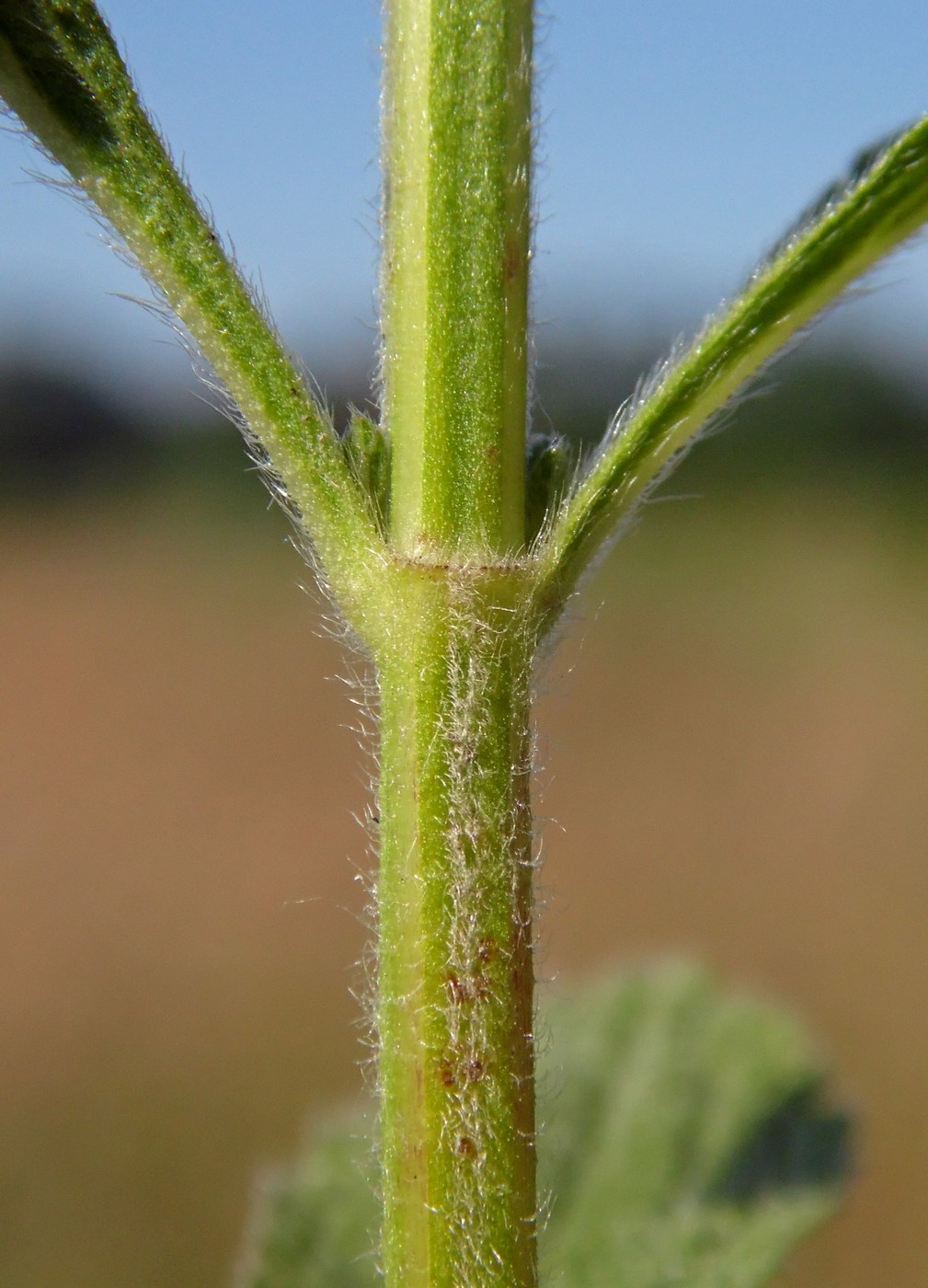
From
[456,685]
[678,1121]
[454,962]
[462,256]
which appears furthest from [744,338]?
[678,1121]

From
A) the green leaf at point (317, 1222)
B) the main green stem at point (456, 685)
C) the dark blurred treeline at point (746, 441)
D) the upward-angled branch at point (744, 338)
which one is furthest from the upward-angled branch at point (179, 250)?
the dark blurred treeline at point (746, 441)

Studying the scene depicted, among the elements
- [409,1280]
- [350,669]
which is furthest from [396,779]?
[409,1280]

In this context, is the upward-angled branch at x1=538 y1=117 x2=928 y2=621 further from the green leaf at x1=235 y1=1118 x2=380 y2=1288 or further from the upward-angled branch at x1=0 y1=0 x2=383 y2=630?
the green leaf at x1=235 y1=1118 x2=380 y2=1288

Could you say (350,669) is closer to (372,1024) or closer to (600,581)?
(372,1024)

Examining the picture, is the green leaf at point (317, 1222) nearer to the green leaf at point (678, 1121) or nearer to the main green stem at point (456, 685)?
the green leaf at point (678, 1121)

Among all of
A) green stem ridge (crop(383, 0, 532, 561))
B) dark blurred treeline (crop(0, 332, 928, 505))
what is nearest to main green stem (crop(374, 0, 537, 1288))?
green stem ridge (crop(383, 0, 532, 561))
